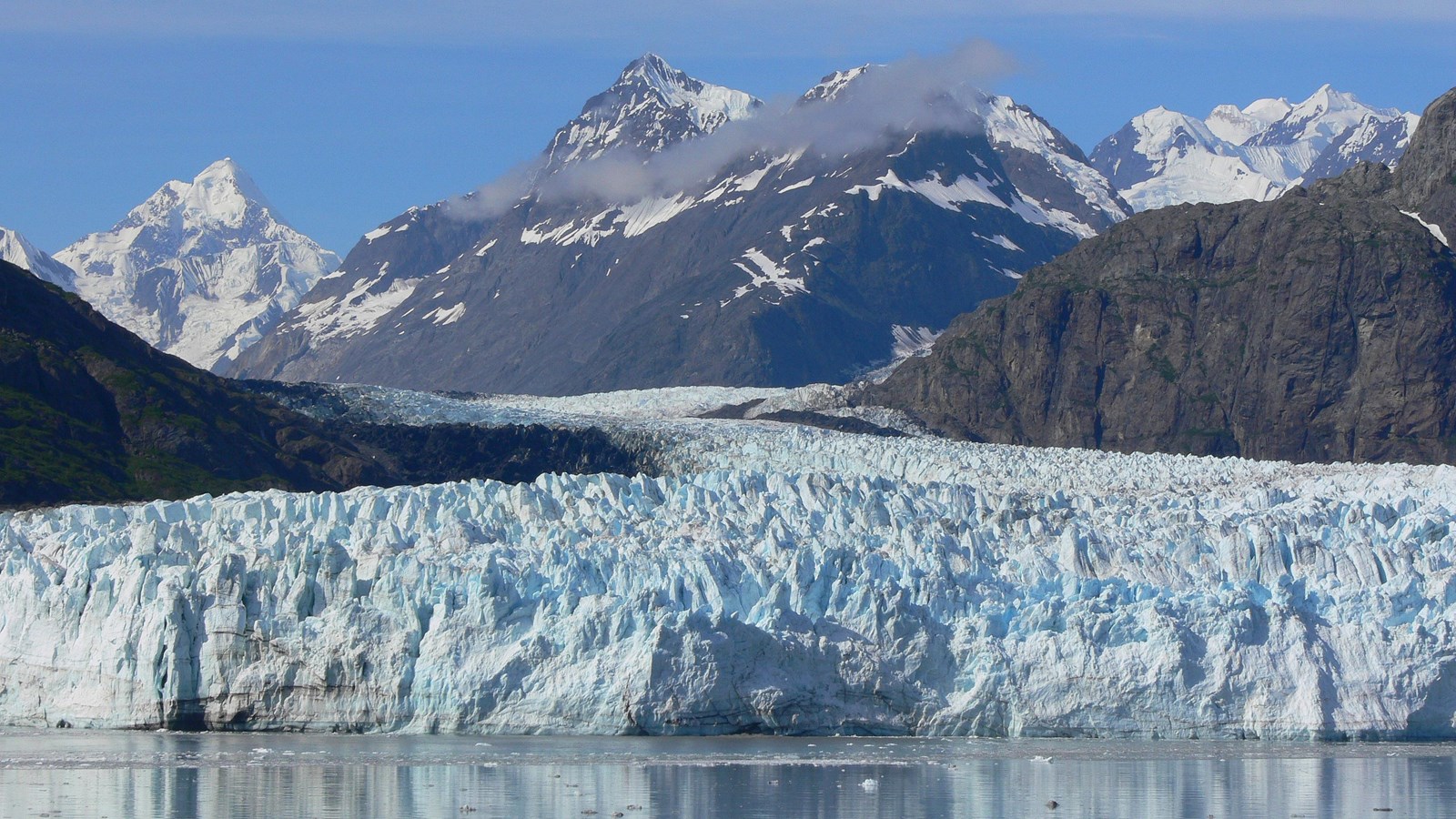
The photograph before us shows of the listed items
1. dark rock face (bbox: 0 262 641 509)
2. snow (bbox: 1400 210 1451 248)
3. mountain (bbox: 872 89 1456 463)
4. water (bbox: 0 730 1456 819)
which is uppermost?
snow (bbox: 1400 210 1451 248)

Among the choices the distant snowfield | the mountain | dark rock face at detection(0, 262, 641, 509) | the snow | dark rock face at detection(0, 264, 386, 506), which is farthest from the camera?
the snow

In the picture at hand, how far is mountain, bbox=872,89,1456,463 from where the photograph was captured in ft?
466

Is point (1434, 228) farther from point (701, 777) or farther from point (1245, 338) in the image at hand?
point (701, 777)

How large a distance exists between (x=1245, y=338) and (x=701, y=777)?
375 ft

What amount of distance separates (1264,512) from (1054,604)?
13218 mm

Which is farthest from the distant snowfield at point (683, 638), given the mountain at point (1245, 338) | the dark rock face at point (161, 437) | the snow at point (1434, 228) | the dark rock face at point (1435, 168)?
the dark rock face at point (1435, 168)

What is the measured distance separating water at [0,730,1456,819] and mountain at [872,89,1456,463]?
316 ft

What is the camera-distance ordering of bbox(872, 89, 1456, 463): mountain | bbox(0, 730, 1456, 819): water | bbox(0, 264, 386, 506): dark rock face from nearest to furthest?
bbox(0, 730, 1456, 819): water, bbox(0, 264, 386, 506): dark rock face, bbox(872, 89, 1456, 463): mountain

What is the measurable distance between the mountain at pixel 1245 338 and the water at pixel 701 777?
96.3 metres

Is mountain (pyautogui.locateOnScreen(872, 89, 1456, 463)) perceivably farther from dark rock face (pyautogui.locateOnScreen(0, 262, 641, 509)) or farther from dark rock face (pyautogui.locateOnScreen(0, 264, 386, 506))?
dark rock face (pyautogui.locateOnScreen(0, 264, 386, 506))

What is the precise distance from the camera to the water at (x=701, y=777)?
39.3 m

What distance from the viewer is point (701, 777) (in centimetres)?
4319

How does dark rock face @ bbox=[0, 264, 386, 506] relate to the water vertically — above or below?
above

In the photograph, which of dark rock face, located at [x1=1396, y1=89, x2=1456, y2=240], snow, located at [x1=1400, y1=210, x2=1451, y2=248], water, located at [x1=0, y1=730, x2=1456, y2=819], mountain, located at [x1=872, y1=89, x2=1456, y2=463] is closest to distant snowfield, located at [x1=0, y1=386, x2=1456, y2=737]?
water, located at [x1=0, y1=730, x2=1456, y2=819]
